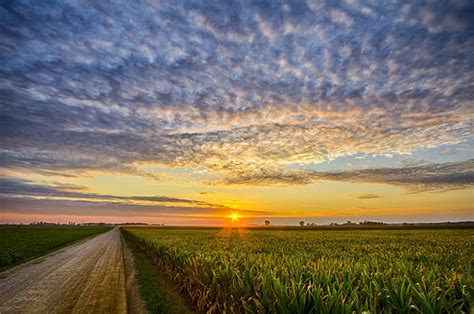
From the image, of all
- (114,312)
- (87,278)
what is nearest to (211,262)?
(114,312)

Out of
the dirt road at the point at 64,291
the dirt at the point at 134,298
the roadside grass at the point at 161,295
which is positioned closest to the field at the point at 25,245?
the dirt road at the point at 64,291

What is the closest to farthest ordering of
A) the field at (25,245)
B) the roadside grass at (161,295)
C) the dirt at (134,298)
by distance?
the dirt at (134,298), the roadside grass at (161,295), the field at (25,245)

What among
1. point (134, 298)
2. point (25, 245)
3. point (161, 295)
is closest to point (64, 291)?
point (134, 298)

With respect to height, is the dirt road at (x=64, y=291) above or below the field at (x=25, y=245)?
above

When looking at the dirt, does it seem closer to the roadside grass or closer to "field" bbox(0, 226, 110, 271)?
the roadside grass

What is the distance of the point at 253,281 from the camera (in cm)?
711

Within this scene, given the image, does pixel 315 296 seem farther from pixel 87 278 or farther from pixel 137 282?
pixel 87 278

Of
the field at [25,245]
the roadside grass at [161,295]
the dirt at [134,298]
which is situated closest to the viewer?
the dirt at [134,298]

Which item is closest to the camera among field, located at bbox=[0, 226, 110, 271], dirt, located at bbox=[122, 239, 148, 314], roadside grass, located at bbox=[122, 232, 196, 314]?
dirt, located at bbox=[122, 239, 148, 314]

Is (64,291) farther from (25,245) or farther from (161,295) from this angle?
(25,245)

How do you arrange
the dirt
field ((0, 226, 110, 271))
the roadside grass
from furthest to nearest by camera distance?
field ((0, 226, 110, 271))
the roadside grass
the dirt

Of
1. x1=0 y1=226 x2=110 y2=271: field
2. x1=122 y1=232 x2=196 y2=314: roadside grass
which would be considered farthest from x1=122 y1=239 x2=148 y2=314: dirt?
x1=0 y1=226 x2=110 y2=271: field

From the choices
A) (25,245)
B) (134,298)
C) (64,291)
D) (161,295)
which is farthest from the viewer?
(25,245)

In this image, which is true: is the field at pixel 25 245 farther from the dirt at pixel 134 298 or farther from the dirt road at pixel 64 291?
the dirt at pixel 134 298
